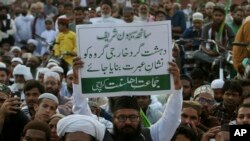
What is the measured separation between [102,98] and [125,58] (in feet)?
13.0

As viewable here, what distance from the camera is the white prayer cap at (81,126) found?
8.35 m

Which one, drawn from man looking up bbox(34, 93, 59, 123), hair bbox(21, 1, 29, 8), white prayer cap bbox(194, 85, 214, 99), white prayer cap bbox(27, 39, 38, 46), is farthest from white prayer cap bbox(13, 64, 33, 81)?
hair bbox(21, 1, 29, 8)

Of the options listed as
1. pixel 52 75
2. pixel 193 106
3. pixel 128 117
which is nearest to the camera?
pixel 128 117

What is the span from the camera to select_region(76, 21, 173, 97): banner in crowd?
952 cm

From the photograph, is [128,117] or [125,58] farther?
[125,58]

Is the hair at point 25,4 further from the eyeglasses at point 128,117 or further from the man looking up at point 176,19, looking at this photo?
the eyeglasses at point 128,117

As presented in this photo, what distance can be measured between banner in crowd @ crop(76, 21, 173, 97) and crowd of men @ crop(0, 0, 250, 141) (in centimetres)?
10

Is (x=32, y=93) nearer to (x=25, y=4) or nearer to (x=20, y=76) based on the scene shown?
(x=20, y=76)

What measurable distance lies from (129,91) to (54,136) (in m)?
1.17

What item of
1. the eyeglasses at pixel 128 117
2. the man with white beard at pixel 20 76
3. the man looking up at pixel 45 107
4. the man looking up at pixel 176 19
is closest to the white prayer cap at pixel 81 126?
the eyeglasses at pixel 128 117

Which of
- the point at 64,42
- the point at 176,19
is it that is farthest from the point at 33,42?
the point at 64,42

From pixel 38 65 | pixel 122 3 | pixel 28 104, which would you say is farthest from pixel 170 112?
pixel 122 3

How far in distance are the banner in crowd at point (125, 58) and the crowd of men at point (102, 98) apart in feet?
0.32

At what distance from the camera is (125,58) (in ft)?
31.5
